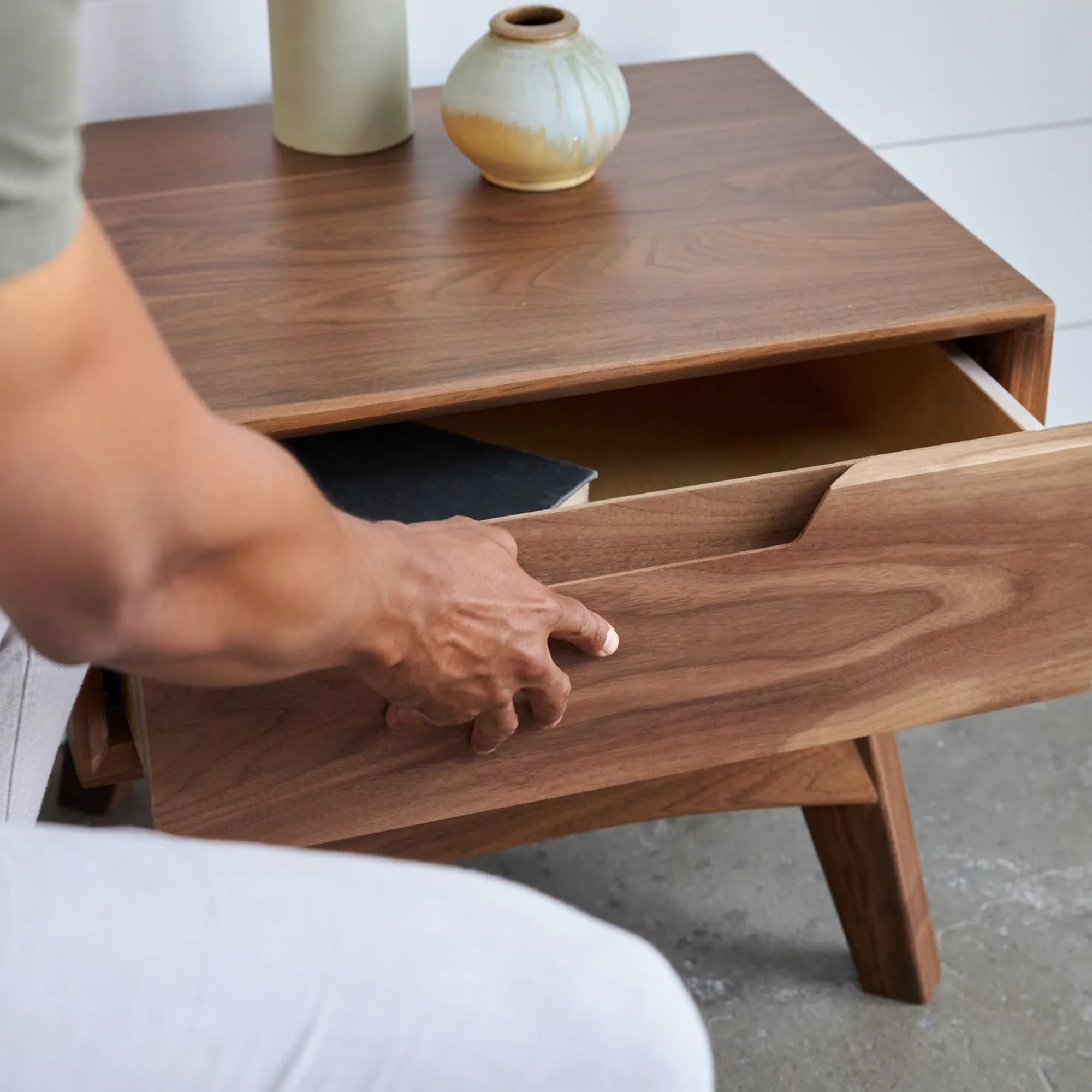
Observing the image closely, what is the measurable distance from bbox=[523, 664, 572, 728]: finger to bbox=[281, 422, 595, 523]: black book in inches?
5.2

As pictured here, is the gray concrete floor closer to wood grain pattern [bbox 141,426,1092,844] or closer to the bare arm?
wood grain pattern [bbox 141,426,1092,844]

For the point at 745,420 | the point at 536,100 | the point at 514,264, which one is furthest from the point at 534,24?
the point at 745,420

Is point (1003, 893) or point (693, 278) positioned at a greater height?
point (693, 278)

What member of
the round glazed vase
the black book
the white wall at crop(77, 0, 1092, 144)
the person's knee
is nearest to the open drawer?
the black book

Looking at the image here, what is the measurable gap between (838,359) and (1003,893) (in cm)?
48

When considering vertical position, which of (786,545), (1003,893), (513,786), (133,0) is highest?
(133,0)

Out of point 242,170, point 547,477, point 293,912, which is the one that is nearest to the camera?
point 293,912

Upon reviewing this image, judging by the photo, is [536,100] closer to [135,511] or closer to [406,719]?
[406,719]

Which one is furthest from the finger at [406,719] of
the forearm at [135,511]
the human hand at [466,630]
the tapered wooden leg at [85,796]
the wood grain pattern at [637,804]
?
the tapered wooden leg at [85,796]

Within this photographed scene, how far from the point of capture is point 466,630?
608 millimetres

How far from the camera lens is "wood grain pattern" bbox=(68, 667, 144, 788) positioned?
0.83 metres

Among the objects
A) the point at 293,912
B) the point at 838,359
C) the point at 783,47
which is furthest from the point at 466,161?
the point at 293,912

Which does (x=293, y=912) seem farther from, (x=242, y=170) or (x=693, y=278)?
(x=242, y=170)

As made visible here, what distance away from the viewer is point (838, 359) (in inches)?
39.5
